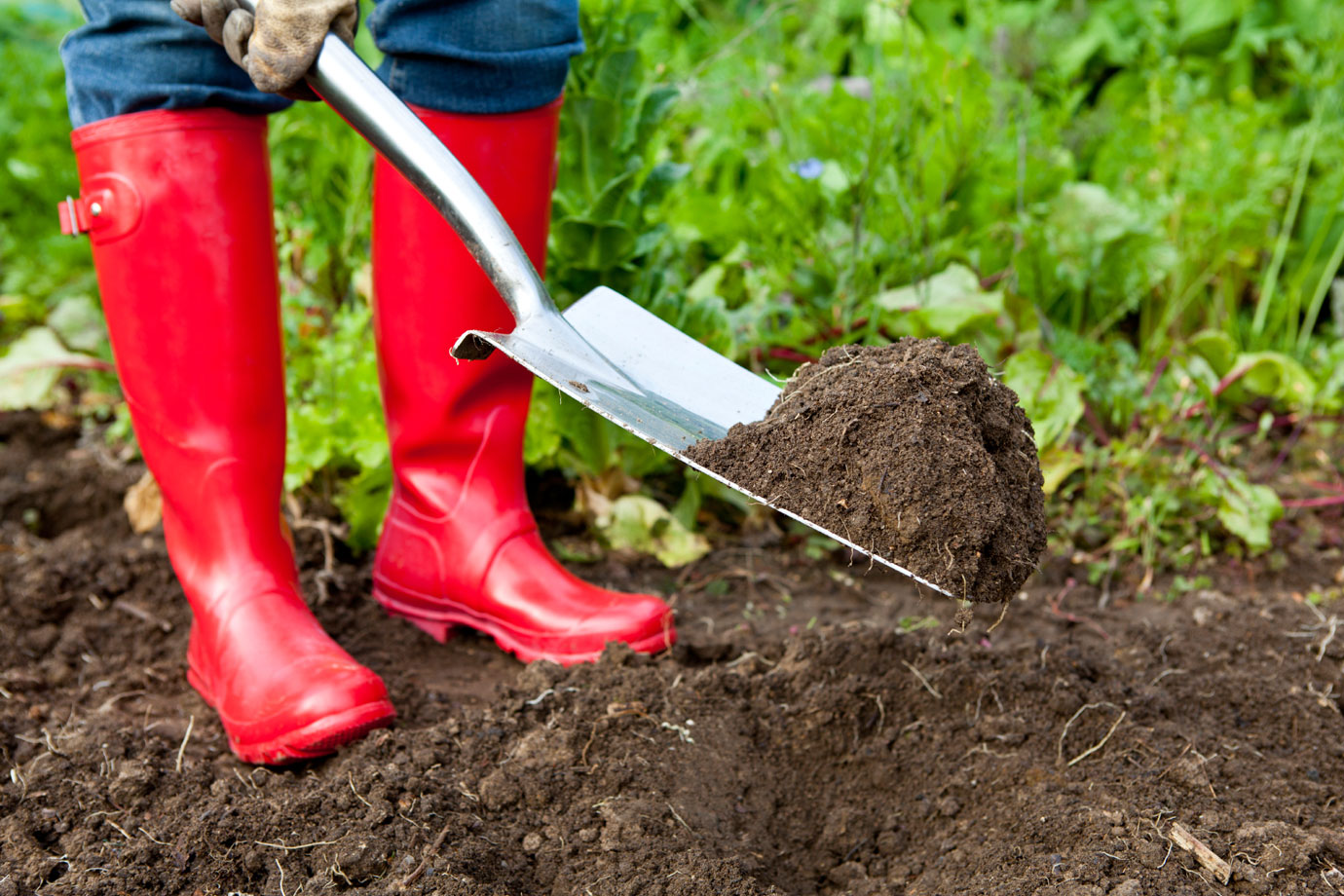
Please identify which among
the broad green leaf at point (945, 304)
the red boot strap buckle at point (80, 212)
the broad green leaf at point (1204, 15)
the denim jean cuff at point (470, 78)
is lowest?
the broad green leaf at point (945, 304)

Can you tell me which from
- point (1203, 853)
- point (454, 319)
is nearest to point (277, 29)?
point (454, 319)

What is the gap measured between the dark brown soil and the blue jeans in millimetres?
857

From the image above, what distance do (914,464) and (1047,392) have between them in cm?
120

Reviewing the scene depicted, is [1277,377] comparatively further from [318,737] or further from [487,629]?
[318,737]

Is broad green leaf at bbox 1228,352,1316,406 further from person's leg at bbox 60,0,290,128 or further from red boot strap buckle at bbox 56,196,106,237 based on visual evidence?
red boot strap buckle at bbox 56,196,106,237

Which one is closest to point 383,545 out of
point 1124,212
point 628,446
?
point 628,446

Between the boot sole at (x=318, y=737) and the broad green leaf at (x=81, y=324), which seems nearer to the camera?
the boot sole at (x=318, y=737)

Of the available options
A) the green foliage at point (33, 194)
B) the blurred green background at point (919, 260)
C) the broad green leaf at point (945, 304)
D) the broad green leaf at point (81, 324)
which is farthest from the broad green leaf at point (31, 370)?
the broad green leaf at point (945, 304)

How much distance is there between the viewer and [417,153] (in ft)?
4.30

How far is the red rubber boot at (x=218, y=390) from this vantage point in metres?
1.50

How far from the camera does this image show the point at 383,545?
1.92 m

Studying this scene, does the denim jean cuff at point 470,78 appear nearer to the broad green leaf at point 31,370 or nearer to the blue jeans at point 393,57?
the blue jeans at point 393,57

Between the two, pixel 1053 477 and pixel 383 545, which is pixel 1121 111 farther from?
pixel 383 545

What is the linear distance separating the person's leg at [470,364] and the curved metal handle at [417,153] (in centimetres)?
22
